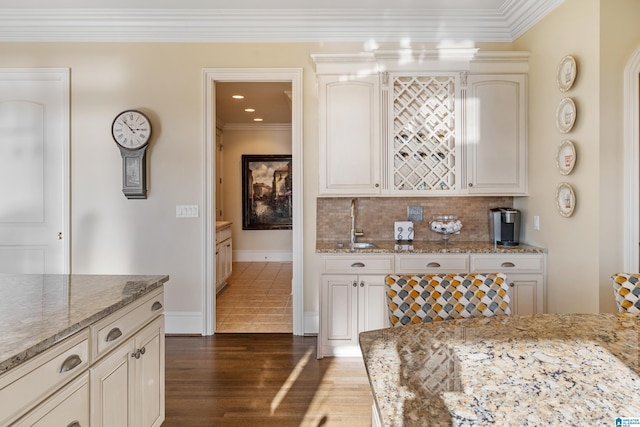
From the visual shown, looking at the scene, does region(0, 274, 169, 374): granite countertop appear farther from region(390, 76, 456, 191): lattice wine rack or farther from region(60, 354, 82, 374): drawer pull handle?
region(390, 76, 456, 191): lattice wine rack

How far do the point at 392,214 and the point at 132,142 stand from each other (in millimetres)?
2564

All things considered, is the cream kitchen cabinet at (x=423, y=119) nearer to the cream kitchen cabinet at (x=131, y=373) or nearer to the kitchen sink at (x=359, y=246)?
the kitchen sink at (x=359, y=246)

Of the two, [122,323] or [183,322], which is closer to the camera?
[122,323]

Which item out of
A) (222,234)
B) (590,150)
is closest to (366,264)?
(590,150)

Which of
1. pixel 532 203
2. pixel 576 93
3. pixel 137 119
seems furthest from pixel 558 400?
pixel 137 119

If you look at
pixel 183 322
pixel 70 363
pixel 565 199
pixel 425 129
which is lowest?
pixel 183 322

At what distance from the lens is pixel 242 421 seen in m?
2.13

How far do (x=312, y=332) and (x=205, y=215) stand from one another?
4.97 ft

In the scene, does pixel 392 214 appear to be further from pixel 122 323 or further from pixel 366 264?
pixel 122 323

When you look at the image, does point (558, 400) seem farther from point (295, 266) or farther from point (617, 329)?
point (295, 266)

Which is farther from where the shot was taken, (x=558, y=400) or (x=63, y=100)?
(x=63, y=100)

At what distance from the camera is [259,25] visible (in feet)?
11.1

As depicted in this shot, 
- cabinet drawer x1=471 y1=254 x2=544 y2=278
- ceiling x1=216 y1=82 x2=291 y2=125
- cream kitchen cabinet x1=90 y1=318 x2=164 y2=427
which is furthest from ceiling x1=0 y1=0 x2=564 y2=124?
cream kitchen cabinet x1=90 y1=318 x2=164 y2=427

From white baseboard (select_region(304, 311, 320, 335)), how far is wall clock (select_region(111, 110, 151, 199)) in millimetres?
1951
